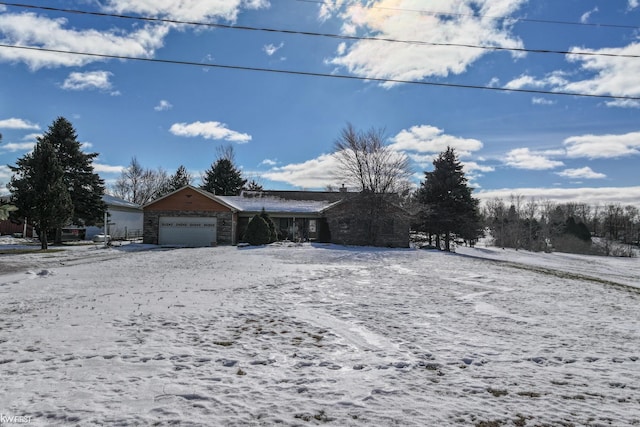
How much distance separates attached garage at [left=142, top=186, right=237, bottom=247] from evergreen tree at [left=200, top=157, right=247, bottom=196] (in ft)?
65.3

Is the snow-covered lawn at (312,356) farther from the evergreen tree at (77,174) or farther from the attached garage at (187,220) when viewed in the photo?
the evergreen tree at (77,174)

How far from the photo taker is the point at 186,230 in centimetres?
3075

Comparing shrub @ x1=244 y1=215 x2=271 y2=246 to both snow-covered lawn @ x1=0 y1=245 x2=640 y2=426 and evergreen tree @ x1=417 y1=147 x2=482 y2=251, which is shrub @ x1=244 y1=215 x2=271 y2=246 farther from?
snow-covered lawn @ x1=0 y1=245 x2=640 y2=426

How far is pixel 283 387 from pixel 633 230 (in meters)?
82.8

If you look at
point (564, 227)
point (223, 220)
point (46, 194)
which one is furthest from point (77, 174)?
point (564, 227)

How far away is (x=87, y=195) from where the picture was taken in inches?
1268

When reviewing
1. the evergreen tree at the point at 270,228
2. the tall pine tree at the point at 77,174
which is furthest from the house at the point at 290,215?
the tall pine tree at the point at 77,174

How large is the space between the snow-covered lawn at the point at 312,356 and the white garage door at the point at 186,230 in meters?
20.4

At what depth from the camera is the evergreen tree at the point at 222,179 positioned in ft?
167

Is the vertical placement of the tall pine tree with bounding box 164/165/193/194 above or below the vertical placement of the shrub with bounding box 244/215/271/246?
above

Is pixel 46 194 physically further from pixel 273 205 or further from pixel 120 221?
pixel 120 221

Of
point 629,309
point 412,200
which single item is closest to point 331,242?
point 412,200

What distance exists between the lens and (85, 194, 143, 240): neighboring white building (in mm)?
38594

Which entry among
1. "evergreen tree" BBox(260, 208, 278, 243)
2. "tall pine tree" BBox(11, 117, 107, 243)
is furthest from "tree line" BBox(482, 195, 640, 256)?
"tall pine tree" BBox(11, 117, 107, 243)
